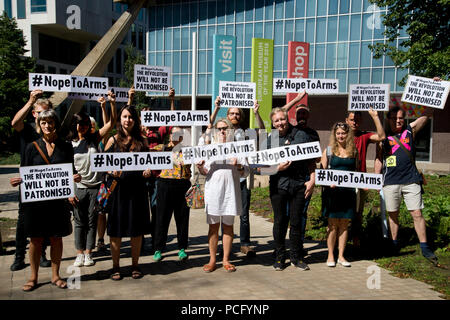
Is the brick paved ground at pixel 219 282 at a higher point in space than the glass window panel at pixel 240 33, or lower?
lower

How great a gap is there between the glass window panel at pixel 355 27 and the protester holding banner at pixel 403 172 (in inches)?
1207

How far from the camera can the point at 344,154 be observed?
20.0 ft

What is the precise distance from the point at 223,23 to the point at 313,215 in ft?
114

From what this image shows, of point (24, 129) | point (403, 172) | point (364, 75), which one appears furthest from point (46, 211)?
point (364, 75)

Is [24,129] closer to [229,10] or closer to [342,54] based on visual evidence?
[342,54]

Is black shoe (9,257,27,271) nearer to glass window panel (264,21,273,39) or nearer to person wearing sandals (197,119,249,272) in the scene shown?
person wearing sandals (197,119,249,272)

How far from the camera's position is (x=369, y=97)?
20.4 ft

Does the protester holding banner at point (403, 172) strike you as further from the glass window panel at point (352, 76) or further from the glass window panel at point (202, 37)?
the glass window panel at point (202, 37)

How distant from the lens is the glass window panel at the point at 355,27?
113 ft

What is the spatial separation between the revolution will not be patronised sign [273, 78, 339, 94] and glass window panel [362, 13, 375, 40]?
30492 millimetres

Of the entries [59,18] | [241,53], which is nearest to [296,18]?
[241,53]

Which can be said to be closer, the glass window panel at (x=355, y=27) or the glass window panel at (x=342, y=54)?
the glass window panel at (x=355, y=27)

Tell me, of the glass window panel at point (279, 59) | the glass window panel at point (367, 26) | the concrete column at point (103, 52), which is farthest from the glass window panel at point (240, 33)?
the concrete column at point (103, 52)

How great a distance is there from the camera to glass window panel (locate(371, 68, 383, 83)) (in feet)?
111
